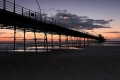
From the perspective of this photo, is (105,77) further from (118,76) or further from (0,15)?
(0,15)

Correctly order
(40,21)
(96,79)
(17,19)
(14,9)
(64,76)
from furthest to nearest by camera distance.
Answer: (40,21), (17,19), (14,9), (64,76), (96,79)

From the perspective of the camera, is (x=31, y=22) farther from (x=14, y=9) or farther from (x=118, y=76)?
(x=118, y=76)

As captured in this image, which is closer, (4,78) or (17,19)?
(4,78)

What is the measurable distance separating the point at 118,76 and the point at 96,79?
1499 mm

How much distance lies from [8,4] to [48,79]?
7.21 m

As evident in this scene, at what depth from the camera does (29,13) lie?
2353 centimetres

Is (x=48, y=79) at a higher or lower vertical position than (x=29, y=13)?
lower

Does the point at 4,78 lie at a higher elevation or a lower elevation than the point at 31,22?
lower

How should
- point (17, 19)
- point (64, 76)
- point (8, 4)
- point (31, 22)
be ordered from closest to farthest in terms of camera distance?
point (64, 76), point (8, 4), point (17, 19), point (31, 22)

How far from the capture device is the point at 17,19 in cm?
2139

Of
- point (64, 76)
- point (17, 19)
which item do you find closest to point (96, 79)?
point (64, 76)

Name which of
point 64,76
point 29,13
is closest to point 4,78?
point 64,76

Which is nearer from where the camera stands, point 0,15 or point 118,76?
point 118,76

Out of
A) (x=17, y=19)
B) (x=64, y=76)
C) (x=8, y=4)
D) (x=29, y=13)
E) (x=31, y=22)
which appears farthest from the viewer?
(x=31, y=22)
